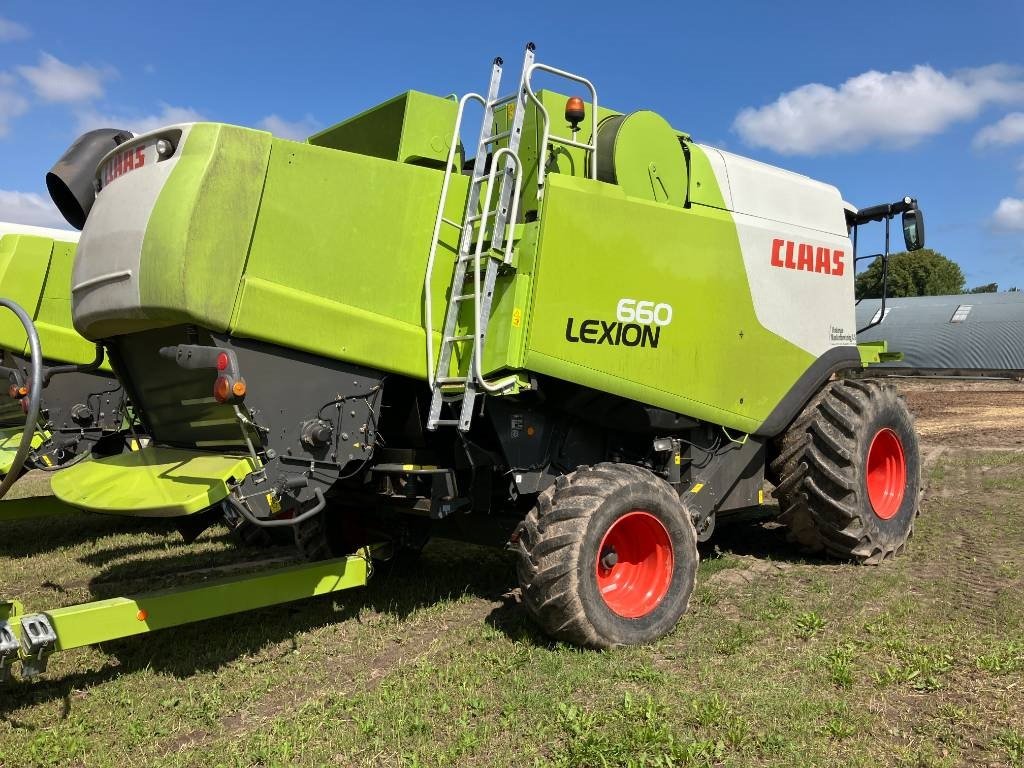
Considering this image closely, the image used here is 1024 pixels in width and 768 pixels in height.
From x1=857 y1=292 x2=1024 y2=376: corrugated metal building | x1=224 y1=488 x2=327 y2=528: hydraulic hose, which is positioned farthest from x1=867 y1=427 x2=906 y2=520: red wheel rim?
x1=857 y1=292 x2=1024 y2=376: corrugated metal building

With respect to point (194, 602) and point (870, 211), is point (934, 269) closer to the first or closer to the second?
point (870, 211)

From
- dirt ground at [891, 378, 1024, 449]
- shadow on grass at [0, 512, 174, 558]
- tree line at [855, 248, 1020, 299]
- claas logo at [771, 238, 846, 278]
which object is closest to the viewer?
claas logo at [771, 238, 846, 278]

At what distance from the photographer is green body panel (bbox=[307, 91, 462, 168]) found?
473 cm

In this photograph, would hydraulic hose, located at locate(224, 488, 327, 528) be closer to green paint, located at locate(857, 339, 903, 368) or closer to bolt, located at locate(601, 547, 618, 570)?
bolt, located at locate(601, 547, 618, 570)

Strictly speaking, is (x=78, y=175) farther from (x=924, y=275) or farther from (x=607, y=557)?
(x=924, y=275)

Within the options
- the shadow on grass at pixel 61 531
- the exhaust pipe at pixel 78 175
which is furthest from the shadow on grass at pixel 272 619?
the exhaust pipe at pixel 78 175

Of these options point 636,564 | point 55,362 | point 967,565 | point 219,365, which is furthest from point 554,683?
point 55,362

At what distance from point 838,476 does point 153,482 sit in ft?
14.8

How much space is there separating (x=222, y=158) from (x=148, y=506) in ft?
5.49

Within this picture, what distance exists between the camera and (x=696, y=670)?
421 cm

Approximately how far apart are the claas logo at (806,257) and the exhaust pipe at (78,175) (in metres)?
4.42

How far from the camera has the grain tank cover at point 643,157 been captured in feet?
16.4

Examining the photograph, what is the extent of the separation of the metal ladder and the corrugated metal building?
2980cm

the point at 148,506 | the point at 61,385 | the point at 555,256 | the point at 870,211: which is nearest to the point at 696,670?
the point at 555,256
